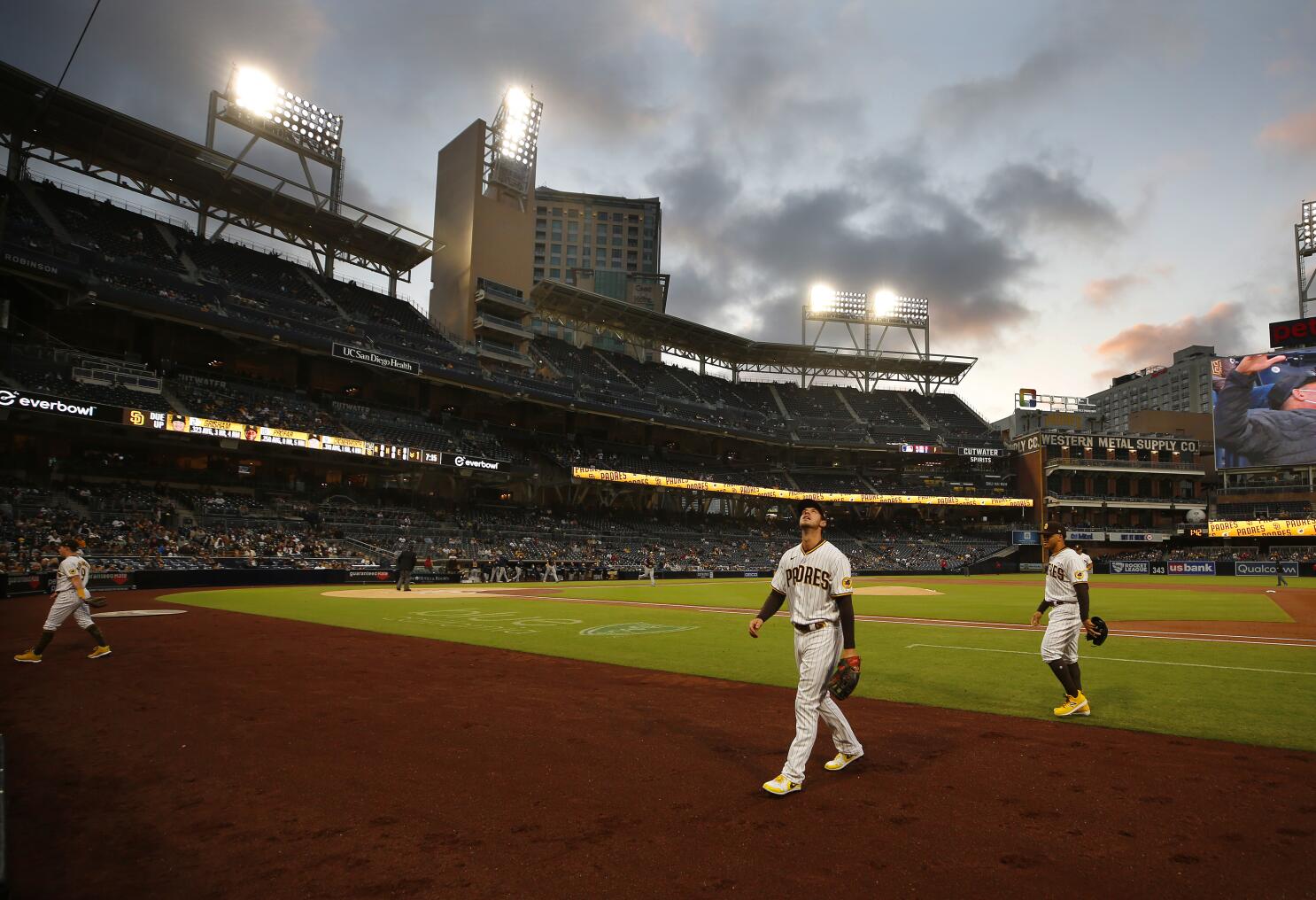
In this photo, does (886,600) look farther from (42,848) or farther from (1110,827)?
(42,848)

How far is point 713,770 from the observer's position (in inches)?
236

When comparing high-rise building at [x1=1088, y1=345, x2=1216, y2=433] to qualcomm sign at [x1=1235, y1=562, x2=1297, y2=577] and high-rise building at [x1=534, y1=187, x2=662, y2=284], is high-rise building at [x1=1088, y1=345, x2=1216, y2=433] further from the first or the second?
qualcomm sign at [x1=1235, y1=562, x2=1297, y2=577]

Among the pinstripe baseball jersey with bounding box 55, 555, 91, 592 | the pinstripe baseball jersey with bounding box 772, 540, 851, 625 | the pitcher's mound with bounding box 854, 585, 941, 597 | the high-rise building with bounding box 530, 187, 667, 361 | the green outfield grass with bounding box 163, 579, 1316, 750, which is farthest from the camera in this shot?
the high-rise building with bounding box 530, 187, 667, 361

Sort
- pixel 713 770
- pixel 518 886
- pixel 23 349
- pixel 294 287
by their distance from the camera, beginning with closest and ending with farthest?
pixel 518 886, pixel 713 770, pixel 23 349, pixel 294 287

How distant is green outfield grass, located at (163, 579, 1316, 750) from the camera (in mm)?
8102

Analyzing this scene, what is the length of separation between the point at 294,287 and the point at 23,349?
1850 cm

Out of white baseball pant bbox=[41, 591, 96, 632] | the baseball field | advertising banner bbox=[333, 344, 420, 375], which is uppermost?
advertising banner bbox=[333, 344, 420, 375]

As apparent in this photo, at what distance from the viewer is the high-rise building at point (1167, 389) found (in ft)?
514

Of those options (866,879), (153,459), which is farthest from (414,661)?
(153,459)

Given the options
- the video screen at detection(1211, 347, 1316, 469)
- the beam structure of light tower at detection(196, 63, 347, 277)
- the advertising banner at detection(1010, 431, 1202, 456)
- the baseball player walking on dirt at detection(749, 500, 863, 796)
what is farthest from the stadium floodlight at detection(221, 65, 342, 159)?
the video screen at detection(1211, 347, 1316, 469)

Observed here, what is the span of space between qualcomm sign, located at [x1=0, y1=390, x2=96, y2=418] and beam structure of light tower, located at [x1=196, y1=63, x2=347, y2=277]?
20.1m

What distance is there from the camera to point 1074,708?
7.76 m

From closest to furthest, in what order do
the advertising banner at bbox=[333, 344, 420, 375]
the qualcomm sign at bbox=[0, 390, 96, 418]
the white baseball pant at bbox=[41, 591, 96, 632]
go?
1. the white baseball pant at bbox=[41, 591, 96, 632]
2. the qualcomm sign at bbox=[0, 390, 96, 418]
3. the advertising banner at bbox=[333, 344, 420, 375]

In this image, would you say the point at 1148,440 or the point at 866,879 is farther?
the point at 1148,440
